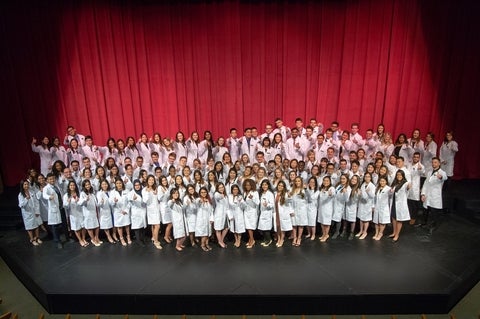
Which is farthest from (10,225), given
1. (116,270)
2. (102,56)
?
(102,56)

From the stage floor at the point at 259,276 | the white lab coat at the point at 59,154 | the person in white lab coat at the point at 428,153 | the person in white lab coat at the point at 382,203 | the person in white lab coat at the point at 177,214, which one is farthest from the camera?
the white lab coat at the point at 59,154

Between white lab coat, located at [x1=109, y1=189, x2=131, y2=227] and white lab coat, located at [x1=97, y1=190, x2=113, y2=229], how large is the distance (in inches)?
3.1

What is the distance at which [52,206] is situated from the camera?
20.6 feet

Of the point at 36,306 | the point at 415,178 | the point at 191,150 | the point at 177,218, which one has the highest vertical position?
the point at 191,150

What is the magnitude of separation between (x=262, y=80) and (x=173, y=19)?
7.51 feet

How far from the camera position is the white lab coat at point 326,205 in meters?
6.10

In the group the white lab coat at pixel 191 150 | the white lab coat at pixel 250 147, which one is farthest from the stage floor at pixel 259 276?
the white lab coat at pixel 250 147

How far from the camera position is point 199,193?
19.6 ft

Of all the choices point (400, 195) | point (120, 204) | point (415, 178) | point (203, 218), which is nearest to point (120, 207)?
point (120, 204)

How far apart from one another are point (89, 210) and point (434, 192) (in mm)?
5707

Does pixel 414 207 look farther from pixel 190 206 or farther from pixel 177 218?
pixel 177 218

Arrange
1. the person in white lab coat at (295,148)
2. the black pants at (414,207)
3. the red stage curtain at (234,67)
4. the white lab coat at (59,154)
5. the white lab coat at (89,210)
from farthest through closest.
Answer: the red stage curtain at (234,67)
the white lab coat at (59,154)
the person in white lab coat at (295,148)
the black pants at (414,207)
the white lab coat at (89,210)

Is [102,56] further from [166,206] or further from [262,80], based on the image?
[166,206]

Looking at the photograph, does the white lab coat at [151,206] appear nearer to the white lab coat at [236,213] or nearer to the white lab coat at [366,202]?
the white lab coat at [236,213]
